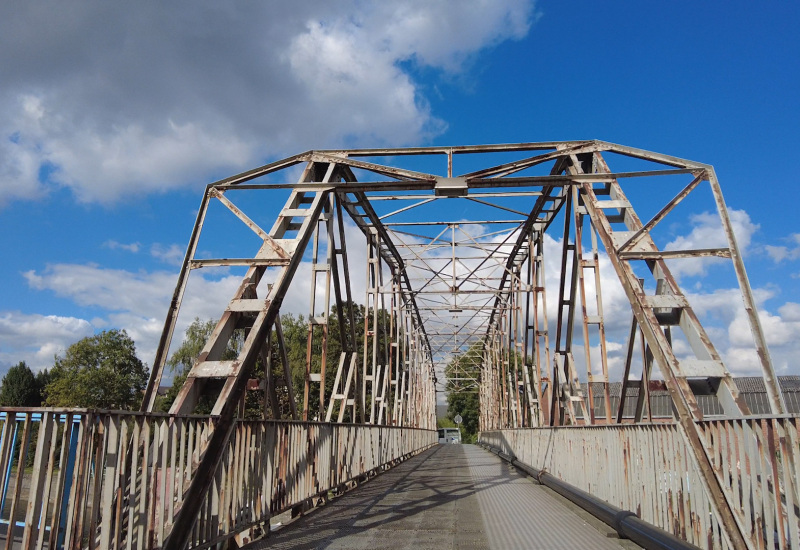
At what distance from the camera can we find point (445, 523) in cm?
732

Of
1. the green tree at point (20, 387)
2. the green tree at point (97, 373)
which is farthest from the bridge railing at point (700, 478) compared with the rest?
the green tree at point (20, 387)

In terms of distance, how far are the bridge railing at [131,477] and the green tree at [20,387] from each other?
56.5 meters

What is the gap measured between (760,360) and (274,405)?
5.96 meters

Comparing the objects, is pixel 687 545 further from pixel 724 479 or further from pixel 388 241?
pixel 388 241

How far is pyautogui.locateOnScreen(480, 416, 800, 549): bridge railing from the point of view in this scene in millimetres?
3781

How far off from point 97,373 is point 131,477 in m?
44.7

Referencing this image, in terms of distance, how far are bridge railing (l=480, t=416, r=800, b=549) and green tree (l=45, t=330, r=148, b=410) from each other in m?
42.8

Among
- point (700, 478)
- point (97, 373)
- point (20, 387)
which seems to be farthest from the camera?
point (20, 387)

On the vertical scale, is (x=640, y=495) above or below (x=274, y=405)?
below

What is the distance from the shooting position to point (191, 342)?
4372cm

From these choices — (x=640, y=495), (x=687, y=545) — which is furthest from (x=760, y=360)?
(x=687, y=545)

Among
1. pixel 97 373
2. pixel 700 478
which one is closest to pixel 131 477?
pixel 700 478

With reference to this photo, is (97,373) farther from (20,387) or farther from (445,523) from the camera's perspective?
(445,523)

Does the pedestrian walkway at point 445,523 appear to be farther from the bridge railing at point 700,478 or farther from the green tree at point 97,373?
the green tree at point 97,373
